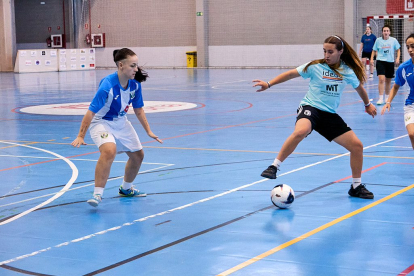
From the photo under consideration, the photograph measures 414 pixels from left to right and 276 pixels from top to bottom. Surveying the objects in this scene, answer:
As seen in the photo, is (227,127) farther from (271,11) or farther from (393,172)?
(271,11)

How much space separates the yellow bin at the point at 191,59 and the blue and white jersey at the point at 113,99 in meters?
34.9

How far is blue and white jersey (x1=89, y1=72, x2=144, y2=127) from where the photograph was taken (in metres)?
7.07

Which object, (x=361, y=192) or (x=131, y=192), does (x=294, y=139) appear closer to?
(x=361, y=192)

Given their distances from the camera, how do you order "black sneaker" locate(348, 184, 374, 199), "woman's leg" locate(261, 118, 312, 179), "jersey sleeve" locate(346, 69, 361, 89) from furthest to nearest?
"jersey sleeve" locate(346, 69, 361, 89)
"black sneaker" locate(348, 184, 374, 199)
"woman's leg" locate(261, 118, 312, 179)

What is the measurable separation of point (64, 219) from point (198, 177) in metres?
2.40

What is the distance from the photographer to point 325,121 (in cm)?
727

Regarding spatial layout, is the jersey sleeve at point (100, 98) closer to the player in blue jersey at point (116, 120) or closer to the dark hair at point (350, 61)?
the player in blue jersey at point (116, 120)

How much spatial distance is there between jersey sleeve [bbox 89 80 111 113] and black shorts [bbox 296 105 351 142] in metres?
2.12

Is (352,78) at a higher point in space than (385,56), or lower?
lower

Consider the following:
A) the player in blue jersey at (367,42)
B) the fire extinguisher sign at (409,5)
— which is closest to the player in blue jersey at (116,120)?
the player in blue jersey at (367,42)

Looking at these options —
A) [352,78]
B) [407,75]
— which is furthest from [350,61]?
[407,75]

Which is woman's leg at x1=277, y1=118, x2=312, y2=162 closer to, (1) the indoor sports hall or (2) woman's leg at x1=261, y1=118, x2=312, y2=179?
(2) woman's leg at x1=261, y1=118, x2=312, y2=179

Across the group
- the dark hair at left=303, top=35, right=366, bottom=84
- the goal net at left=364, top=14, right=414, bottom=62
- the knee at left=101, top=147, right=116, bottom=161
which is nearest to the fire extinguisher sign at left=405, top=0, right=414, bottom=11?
the goal net at left=364, top=14, right=414, bottom=62

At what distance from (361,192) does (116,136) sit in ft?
9.07
